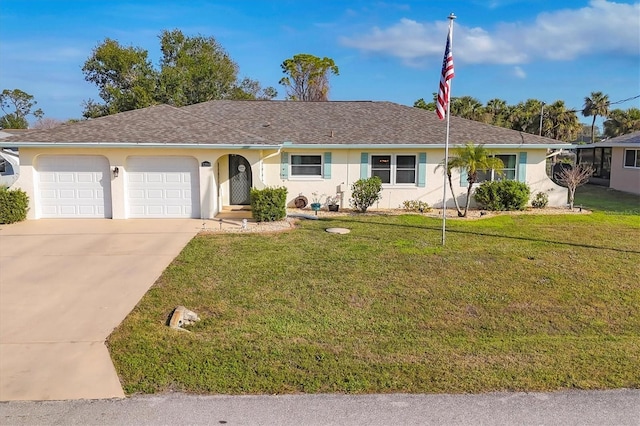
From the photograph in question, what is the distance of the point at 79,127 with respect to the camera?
1519cm

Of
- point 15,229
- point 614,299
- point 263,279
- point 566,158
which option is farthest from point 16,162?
point 566,158

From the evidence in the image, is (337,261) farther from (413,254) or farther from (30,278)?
(30,278)

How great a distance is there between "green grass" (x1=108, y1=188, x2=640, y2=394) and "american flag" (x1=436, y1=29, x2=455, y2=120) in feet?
10.6

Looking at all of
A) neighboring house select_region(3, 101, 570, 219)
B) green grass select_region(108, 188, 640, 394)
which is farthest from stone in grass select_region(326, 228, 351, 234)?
neighboring house select_region(3, 101, 570, 219)

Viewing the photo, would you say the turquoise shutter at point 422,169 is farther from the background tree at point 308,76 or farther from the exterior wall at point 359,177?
the background tree at point 308,76

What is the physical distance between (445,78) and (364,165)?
6692 millimetres

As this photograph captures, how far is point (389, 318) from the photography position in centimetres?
677

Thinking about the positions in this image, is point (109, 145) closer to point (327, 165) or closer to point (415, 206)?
point (327, 165)

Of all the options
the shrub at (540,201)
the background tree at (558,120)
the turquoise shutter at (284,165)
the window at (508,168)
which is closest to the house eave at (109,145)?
the turquoise shutter at (284,165)

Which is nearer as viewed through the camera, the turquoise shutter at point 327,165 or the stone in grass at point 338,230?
the stone in grass at point 338,230

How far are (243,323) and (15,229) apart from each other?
9951mm

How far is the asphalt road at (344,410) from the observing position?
14.0 feet

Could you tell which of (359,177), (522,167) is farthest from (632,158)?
(359,177)

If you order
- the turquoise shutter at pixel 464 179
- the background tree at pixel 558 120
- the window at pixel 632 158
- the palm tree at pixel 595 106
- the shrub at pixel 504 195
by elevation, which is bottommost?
the shrub at pixel 504 195
